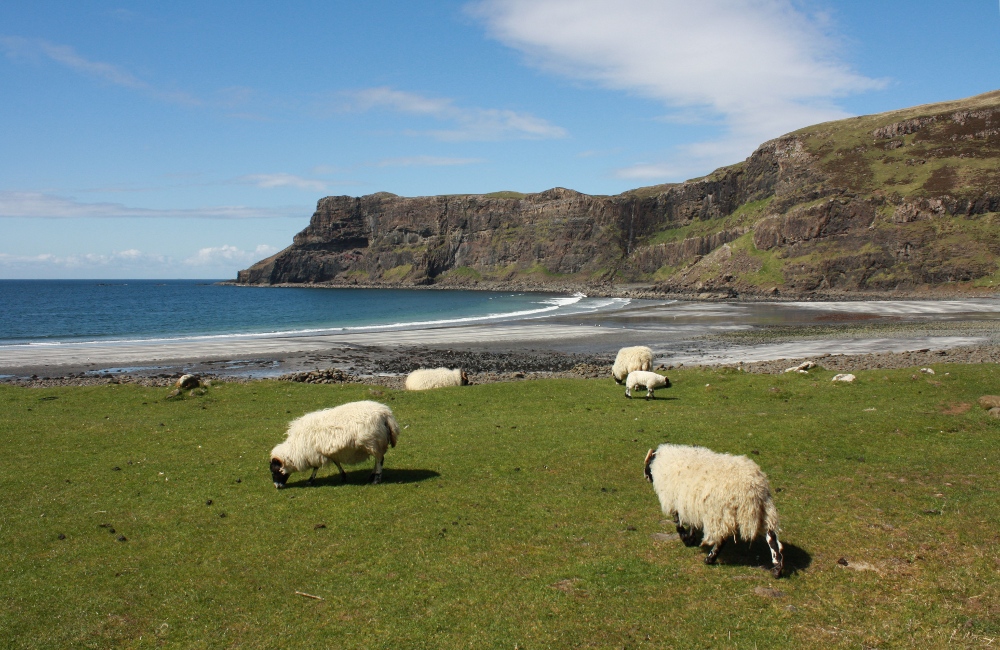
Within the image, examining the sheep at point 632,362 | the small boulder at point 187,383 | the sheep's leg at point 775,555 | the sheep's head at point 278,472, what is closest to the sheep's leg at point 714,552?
the sheep's leg at point 775,555

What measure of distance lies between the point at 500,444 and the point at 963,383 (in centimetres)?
1915

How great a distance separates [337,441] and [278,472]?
1.61m

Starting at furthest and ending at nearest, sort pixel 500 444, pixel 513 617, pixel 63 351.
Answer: pixel 63 351 → pixel 500 444 → pixel 513 617

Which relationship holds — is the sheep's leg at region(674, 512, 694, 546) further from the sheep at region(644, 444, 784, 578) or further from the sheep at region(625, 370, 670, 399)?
the sheep at region(625, 370, 670, 399)

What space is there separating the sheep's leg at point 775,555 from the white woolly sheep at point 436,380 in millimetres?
23643

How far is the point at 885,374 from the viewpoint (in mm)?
27469

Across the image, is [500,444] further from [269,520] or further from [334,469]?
[269,520]

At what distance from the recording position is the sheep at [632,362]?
30.9 m

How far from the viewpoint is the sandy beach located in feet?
150

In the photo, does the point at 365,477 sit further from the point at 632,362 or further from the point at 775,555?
the point at 632,362

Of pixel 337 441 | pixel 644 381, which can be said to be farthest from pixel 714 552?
pixel 644 381

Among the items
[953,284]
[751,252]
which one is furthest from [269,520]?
[751,252]

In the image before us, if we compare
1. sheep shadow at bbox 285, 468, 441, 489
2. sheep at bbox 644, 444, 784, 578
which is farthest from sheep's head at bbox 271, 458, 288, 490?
sheep at bbox 644, 444, 784, 578

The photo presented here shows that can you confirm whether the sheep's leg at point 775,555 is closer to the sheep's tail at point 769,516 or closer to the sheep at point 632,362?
the sheep's tail at point 769,516
